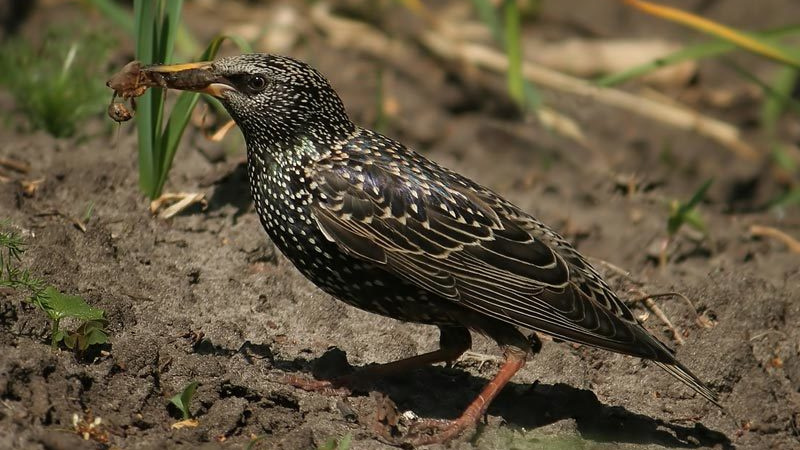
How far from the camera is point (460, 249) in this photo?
4.66m

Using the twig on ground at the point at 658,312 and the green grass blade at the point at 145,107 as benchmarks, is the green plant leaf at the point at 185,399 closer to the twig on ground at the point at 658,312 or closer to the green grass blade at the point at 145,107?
the green grass blade at the point at 145,107

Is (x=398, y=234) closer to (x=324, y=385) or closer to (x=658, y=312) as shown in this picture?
(x=324, y=385)

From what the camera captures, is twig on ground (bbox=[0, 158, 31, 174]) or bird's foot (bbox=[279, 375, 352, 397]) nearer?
bird's foot (bbox=[279, 375, 352, 397])

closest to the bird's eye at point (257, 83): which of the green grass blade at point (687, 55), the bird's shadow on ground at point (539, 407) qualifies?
the bird's shadow on ground at point (539, 407)

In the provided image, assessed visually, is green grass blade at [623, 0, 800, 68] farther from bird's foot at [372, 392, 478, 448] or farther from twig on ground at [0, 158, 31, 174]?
twig on ground at [0, 158, 31, 174]

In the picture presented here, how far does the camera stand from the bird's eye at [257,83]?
15.9 ft

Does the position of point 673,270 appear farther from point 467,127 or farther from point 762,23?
point 762,23

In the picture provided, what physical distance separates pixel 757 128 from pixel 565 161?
6.79ft

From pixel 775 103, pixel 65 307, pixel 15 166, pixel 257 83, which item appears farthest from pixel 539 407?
pixel 775 103

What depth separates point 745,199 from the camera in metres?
8.03

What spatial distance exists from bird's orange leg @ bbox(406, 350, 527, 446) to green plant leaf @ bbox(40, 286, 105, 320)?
50.5 inches

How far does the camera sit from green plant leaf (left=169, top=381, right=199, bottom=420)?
433 centimetres

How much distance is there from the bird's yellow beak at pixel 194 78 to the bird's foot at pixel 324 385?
1.18 metres

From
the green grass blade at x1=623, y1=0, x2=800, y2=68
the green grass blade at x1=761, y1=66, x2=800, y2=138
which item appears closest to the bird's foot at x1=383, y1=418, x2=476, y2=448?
the green grass blade at x1=623, y1=0, x2=800, y2=68
